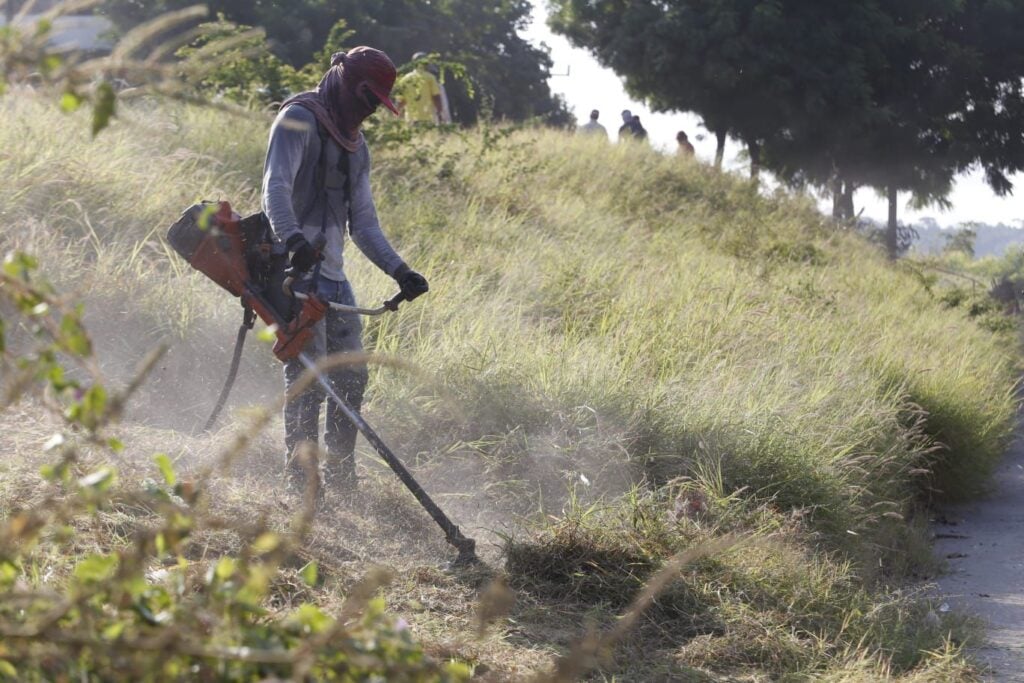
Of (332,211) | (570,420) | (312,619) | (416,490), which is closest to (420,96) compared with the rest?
(570,420)

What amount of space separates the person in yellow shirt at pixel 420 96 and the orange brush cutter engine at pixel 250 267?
7512 millimetres

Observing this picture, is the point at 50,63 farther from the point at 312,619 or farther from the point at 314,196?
the point at 314,196

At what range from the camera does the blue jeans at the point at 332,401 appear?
5199 mm

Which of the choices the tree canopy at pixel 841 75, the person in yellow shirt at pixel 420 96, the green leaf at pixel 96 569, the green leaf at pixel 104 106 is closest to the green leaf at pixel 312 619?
the green leaf at pixel 96 569

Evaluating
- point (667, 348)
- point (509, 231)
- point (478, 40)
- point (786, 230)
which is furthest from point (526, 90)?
point (667, 348)

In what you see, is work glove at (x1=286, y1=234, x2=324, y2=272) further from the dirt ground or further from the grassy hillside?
the dirt ground

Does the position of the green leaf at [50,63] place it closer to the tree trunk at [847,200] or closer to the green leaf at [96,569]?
the green leaf at [96,569]

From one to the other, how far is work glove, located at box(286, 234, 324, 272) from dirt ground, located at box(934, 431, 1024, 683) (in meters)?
2.97

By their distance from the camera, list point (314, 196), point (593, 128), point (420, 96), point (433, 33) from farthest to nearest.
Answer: point (433, 33) → point (593, 128) → point (420, 96) → point (314, 196)

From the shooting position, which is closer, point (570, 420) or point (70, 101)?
point (70, 101)

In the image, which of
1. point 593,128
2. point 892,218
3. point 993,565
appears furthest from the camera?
point 892,218

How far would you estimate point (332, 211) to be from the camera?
5207 millimetres

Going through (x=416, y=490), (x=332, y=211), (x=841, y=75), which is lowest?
(x=416, y=490)

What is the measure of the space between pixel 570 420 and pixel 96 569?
14.9ft
